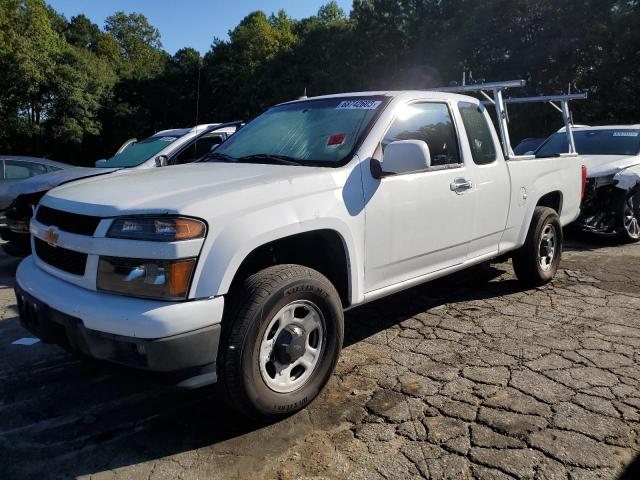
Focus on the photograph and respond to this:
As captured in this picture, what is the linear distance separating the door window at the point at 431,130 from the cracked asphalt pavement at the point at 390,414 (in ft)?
4.51

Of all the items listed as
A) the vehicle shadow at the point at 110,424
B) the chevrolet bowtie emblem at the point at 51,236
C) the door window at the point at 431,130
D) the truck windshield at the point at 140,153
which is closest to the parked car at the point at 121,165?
the truck windshield at the point at 140,153

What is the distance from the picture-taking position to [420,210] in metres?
3.65

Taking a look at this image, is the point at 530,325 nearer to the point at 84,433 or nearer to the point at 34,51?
the point at 84,433

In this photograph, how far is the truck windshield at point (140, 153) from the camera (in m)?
7.07

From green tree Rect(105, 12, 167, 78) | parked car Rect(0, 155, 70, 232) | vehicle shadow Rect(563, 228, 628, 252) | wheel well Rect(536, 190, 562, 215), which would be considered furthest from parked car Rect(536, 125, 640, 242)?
green tree Rect(105, 12, 167, 78)

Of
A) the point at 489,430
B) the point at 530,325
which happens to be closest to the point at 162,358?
the point at 489,430

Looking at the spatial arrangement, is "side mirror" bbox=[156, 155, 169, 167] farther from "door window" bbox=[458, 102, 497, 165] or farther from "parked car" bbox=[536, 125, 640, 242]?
"parked car" bbox=[536, 125, 640, 242]

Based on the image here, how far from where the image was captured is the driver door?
3398mm

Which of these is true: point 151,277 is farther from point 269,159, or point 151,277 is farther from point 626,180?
point 626,180

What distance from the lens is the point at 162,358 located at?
2.44 meters

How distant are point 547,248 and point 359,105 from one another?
275cm

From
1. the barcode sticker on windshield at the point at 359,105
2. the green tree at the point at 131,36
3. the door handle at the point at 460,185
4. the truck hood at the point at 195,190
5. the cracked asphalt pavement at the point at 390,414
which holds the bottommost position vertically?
the cracked asphalt pavement at the point at 390,414

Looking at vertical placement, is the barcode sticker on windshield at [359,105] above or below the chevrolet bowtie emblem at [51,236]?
above

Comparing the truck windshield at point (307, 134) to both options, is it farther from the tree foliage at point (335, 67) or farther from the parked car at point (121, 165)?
the tree foliage at point (335, 67)
